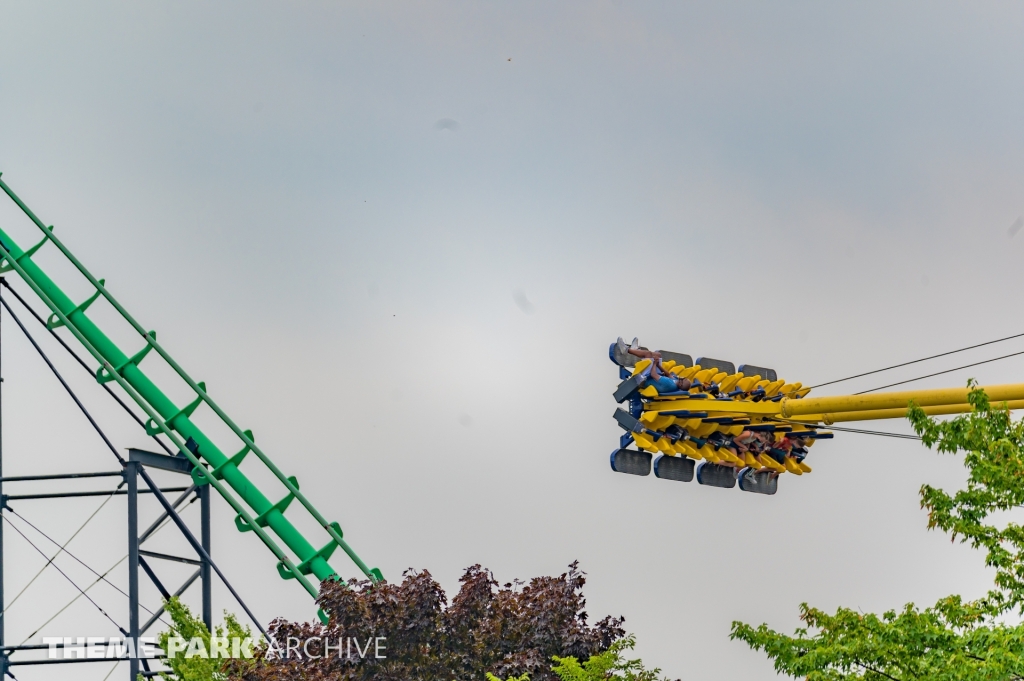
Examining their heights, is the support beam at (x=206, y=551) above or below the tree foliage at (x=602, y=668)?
above

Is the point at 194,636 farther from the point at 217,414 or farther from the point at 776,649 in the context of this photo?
the point at 776,649

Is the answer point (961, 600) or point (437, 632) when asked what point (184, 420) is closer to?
point (437, 632)

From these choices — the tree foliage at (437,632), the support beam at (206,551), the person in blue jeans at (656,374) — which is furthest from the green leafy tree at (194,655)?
the person in blue jeans at (656,374)

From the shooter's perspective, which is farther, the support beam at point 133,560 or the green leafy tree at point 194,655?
the support beam at point 133,560

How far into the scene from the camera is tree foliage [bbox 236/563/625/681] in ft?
60.4

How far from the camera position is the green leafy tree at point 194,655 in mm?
18906

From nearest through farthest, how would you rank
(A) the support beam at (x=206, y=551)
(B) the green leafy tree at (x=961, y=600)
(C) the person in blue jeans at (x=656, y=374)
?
(B) the green leafy tree at (x=961, y=600)
(C) the person in blue jeans at (x=656, y=374)
(A) the support beam at (x=206, y=551)

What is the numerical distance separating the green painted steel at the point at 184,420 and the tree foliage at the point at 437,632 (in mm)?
3290

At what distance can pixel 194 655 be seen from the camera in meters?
19.2

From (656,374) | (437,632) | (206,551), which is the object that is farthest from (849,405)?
(206,551)

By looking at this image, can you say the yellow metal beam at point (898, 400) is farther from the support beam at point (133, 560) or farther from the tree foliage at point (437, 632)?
the support beam at point (133, 560)

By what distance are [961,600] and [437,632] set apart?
630 centimetres

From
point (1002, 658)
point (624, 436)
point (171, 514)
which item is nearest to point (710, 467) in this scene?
point (624, 436)

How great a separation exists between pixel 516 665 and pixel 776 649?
311cm
